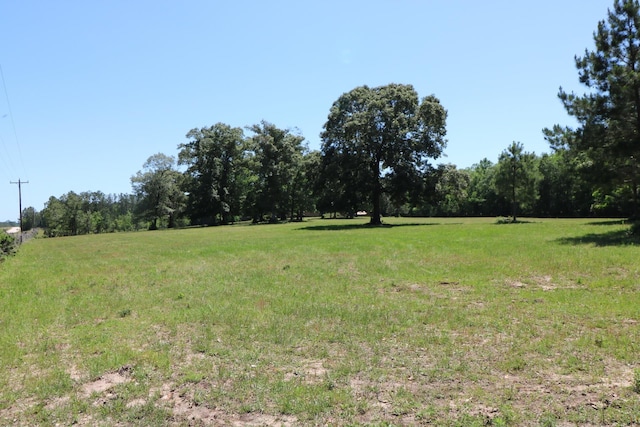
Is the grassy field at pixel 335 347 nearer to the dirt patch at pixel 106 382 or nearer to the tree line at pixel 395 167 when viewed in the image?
the dirt patch at pixel 106 382

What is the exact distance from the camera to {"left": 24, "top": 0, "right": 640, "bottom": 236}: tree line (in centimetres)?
2100

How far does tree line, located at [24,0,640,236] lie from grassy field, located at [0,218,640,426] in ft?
37.7

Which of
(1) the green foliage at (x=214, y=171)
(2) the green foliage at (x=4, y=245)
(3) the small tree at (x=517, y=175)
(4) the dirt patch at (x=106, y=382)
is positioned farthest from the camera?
(1) the green foliage at (x=214, y=171)

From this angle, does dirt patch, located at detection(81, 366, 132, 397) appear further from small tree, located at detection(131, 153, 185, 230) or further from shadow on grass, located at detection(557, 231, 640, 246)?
small tree, located at detection(131, 153, 185, 230)

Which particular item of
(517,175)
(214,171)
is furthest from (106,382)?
(214,171)

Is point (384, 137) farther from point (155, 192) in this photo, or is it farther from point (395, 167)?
point (155, 192)

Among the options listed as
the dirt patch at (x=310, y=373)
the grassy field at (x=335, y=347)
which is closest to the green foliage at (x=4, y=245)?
the grassy field at (x=335, y=347)

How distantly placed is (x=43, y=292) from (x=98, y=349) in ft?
23.9

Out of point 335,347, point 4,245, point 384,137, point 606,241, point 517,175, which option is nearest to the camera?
point 335,347

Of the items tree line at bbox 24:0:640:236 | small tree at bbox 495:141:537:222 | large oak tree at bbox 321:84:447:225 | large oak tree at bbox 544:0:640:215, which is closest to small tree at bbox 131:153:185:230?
tree line at bbox 24:0:640:236

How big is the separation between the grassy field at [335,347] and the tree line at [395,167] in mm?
11504

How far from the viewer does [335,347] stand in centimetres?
695

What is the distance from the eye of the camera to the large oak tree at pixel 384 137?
45.3 meters

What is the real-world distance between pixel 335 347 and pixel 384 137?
40.7m
